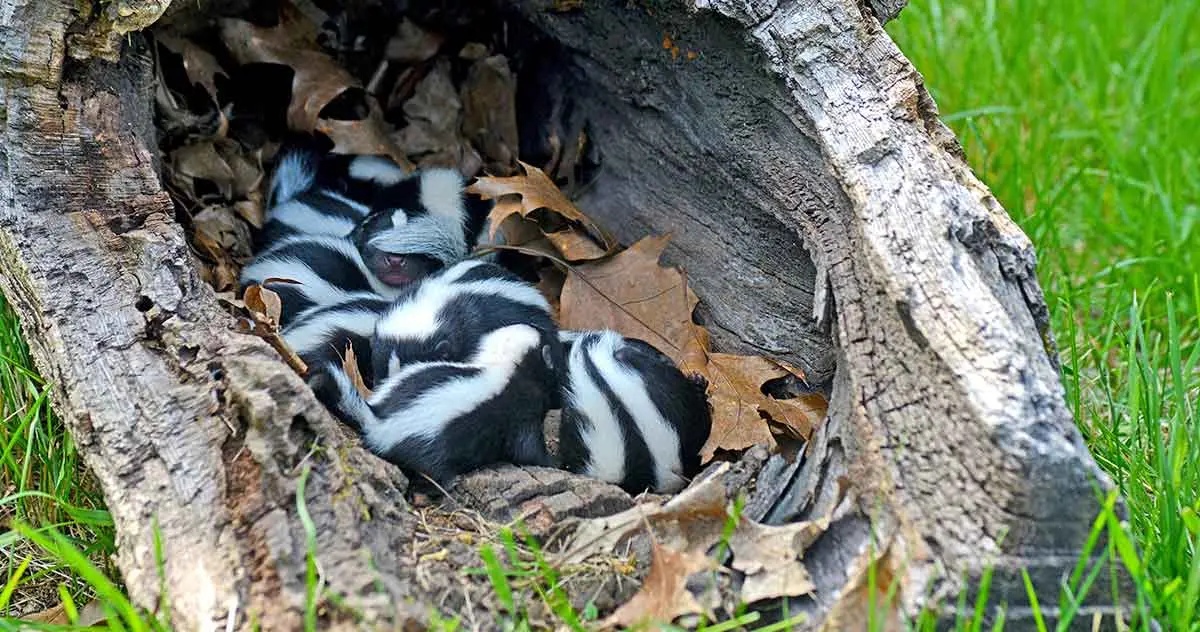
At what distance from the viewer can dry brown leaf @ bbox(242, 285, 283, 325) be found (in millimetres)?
3215

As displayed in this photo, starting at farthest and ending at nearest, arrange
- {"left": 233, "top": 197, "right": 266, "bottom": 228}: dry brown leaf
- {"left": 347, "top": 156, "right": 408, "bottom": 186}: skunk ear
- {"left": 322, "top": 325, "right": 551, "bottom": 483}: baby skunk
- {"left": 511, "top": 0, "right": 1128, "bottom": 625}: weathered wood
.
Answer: {"left": 347, "top": 156, "right": 408, "bottom": 186}: skunk ear, {"left": 233, "top": 197, "right": 266, "bottom": 228}: dry brown leaf, {"left": 322, "top": 325, "right": 551, "bottom": 483}: baby skunk, {"left": 511, "top": 0, "right": 1128, "bottom": 625}: weathered wood

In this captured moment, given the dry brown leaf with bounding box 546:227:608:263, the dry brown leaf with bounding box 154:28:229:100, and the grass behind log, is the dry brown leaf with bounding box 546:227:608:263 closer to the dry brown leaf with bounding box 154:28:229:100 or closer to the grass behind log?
the dry brown leaf with bounding box 154:28:229:100

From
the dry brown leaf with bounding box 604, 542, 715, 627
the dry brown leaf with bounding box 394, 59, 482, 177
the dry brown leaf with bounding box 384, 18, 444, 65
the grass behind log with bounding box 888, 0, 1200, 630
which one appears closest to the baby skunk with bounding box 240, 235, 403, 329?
the dry brown leaf with bounding box 394, 59, 482, 177

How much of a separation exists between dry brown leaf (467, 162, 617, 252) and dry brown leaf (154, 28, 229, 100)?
0.95m

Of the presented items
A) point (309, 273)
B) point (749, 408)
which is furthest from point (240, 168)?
point (749, 408)

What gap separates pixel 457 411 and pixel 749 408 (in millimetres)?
797

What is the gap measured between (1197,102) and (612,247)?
3181 millimetres

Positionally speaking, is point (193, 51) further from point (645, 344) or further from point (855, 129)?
point (855, 129)

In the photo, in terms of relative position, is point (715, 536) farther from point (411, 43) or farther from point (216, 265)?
point (411, 43)

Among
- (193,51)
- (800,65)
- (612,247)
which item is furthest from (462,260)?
(800,65)

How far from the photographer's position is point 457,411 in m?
2.94

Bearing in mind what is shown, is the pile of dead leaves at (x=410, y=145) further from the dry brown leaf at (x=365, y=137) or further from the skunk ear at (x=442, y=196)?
the skunk ear at (x=442, y=196)

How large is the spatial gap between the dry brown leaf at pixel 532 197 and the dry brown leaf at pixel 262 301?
0.82 m

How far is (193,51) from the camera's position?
382 cm
